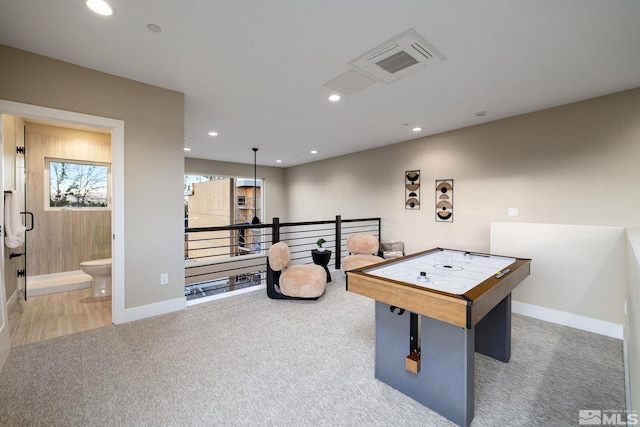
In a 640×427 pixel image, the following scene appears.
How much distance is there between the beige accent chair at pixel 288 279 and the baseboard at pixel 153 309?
3.66ft

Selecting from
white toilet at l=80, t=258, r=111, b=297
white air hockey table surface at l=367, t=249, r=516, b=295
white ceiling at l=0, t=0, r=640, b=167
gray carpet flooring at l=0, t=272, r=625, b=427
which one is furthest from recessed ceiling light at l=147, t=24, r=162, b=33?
white toilet at l=80, t=258, r=111, b=297

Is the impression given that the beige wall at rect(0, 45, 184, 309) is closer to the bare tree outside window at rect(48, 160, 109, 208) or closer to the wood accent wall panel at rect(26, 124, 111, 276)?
the wood accent wall panel at rect(26, 124, 111, 276)

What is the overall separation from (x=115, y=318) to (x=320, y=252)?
2.72 metres

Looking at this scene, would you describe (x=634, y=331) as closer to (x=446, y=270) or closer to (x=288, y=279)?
(x=446, y=270)

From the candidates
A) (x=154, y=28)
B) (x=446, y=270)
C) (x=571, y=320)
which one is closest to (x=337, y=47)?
(x=154, y=28)

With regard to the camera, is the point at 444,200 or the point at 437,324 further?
the point at 444,200

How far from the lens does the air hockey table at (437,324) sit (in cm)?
146

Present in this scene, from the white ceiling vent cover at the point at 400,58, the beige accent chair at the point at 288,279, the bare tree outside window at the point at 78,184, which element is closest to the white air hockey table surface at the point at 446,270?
the beige accent chair at the point at 288,279

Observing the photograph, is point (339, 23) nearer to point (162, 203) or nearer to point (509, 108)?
point (162, 203)

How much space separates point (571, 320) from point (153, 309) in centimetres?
474

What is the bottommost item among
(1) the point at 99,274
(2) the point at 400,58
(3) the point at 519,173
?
(1) the point at 99,274

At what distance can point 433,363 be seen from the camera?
5.45 ft

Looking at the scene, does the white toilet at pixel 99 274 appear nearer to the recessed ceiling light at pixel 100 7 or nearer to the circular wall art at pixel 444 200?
the recessed ceiling light at pixel 100 7

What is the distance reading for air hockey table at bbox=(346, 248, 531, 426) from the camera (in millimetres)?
1465
